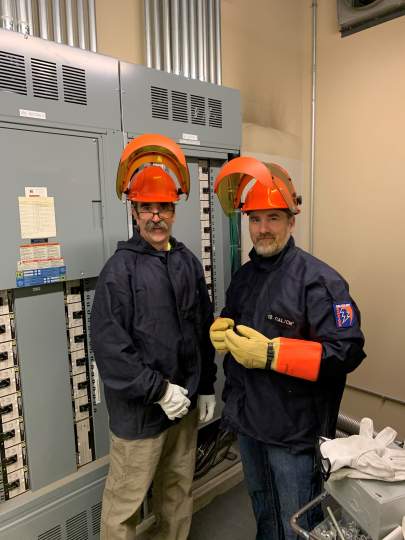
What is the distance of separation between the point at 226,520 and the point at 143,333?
131 centimetres

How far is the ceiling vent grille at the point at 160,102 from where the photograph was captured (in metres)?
1.71

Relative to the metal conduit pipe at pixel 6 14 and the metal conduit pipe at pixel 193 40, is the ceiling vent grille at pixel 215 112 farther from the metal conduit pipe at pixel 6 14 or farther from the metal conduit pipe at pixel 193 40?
the metal conduit pipe at pixel 6 14

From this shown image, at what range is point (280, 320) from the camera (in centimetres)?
135

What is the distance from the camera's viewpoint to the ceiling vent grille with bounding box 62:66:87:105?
4.73 feet

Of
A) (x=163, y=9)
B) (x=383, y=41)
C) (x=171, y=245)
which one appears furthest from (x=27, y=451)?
(x=383, y=41)

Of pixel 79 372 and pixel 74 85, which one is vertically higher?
pixel 74 85

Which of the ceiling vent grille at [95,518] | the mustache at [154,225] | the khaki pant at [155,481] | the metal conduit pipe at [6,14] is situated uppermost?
the metal conduit pipe at [6,14]

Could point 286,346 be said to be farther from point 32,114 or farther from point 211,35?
point 211,35

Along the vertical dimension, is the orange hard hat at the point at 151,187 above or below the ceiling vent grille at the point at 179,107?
Answer: below

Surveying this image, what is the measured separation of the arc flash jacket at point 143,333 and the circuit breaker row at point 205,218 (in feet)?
1.57

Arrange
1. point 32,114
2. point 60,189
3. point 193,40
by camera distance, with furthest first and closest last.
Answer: point 193,40, point 60,189, point 32,114

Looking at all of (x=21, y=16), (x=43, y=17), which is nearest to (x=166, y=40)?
(x=43, y=17)

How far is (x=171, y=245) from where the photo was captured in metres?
1.63

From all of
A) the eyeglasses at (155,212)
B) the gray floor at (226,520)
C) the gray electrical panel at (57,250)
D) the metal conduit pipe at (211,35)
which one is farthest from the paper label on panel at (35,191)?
the gray floor at (226,520)
